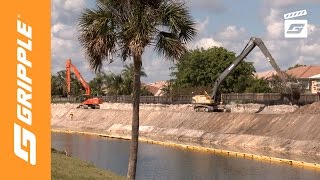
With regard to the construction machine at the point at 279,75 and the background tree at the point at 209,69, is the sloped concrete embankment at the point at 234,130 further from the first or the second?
the background tree at the point at 209,69

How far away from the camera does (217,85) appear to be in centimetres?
7181

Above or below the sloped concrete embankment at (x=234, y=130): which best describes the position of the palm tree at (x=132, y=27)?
above

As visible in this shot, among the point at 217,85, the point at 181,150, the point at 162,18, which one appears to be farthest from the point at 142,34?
the point at 217,85

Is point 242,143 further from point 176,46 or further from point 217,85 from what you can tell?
point 176,46

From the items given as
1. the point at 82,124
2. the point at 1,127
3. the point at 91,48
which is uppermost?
the point at 91,48

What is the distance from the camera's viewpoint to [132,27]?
16.5 metres

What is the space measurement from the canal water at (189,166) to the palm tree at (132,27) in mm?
15723

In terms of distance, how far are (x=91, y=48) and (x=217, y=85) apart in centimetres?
5571

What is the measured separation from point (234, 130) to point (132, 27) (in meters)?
44.6

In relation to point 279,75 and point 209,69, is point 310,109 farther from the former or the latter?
point 209,69

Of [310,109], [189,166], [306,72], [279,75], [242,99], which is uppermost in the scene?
[306,72]

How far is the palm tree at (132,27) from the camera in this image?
54.7 feet

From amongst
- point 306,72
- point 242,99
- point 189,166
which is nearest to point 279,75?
point 242,99

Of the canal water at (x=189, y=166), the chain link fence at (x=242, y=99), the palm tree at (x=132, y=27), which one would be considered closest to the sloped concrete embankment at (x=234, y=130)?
the canal water at (x=189, y=166)
